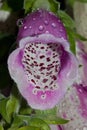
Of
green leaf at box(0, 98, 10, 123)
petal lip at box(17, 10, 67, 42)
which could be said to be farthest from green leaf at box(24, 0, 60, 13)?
green leaf at box(0, 98, 10, 123)

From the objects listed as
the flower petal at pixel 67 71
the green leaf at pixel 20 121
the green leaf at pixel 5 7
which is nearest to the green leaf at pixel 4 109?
the green leaf at pixel 20 121

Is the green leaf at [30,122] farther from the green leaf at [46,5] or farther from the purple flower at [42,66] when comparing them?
the green leaf at [46,5]

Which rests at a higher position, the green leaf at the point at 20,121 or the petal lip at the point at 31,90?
the petal lip at the point at 31,90

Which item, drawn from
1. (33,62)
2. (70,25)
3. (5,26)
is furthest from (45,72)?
(5,26)

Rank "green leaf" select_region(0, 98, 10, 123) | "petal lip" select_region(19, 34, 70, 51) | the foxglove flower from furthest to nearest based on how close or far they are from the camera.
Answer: the foxglove flower < "green leaf" select_region(0, 98, 10, 123) < "petal lip" select_region(19, 34, 70, 51)

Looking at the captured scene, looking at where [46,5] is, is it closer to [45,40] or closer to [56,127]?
[45,40]

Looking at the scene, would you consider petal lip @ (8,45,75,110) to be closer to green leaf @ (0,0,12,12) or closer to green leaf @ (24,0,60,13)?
green leaf @ (24,0,60,13)

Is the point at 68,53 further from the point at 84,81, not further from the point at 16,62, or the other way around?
the point at 84,81

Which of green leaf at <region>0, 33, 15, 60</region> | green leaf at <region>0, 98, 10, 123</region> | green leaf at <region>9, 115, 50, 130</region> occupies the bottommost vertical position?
green leaf at <region>0, 33, 15, 60</region>
